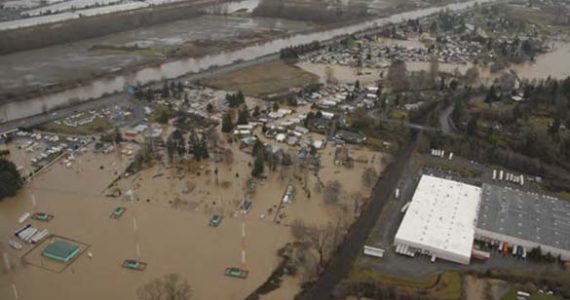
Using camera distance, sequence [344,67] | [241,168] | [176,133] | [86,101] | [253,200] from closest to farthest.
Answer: [253,200], [241,168], [176,133], [86,101], [344,67]

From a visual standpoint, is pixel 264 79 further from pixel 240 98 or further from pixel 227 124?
pixel 227 124

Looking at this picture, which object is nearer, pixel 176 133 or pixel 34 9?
pixel 176 133

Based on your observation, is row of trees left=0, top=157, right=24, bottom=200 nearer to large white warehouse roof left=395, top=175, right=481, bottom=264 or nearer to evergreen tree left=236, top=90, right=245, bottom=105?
evergreen tree left=236, top=90, right=245, bottom=105

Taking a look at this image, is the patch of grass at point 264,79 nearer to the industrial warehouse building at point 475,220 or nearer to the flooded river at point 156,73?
the flooded river at point 156,73

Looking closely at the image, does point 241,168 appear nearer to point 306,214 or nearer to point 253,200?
point 253,200

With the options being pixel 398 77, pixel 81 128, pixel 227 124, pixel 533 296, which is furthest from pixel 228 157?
pixel 398 77

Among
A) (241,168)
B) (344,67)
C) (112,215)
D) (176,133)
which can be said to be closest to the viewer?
(112,215)

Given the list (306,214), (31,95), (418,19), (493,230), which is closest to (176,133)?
(306,214)
